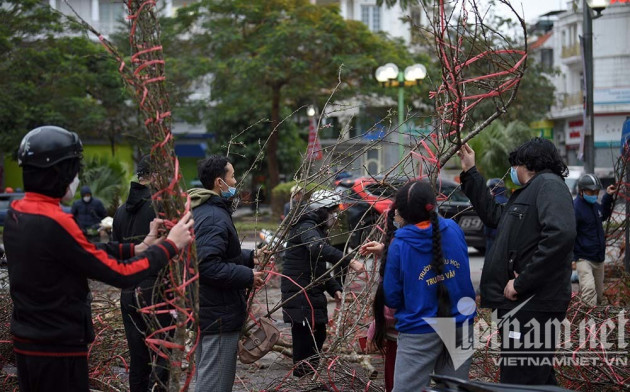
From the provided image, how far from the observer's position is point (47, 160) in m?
3.30

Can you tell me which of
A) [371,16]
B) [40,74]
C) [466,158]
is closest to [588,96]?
[466,158]

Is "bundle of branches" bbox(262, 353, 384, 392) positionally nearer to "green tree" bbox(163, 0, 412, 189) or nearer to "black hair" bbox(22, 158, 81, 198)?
"black hair" bbox(22, 158, 81, 198)

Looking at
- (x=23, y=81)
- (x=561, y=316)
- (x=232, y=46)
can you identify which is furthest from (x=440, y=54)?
(x=23, y=81)

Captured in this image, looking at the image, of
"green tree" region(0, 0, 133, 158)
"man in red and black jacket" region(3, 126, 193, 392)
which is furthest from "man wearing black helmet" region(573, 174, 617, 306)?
"green tree" region(0, 0, 133, 158)

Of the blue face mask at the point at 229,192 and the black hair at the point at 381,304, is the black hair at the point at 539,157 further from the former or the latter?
the blue face mask at the point at 229,192

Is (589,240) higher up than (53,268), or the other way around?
(53,268)

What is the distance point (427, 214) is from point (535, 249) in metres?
0.79

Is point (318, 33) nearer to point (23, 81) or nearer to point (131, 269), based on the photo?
point (23, 81)

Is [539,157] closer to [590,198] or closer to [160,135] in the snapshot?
[160,135]

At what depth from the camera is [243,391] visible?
6145 mm

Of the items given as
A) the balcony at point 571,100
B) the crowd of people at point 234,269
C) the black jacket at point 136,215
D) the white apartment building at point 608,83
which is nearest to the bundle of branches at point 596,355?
the crowd of people at point 234,269

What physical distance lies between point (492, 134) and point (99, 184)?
11458 mm

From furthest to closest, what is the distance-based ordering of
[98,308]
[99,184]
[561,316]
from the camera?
[99,184]
[98,308]
[561,316]

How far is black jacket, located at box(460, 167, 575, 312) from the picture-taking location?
430 cm
